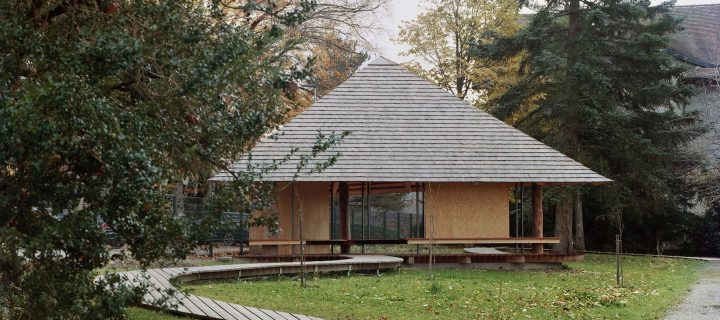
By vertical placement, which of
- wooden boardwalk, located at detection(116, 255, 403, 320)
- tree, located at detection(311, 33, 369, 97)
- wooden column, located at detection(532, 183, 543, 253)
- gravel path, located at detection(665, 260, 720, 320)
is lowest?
gravel path, located at detection(665, 260, 720, 320)

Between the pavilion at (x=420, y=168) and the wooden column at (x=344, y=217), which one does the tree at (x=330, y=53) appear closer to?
the pavilion at (x=420, y=168)

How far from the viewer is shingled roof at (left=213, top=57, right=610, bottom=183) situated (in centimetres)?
2305

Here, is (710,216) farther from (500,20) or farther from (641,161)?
(500,20)

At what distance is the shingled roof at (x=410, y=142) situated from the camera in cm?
2305

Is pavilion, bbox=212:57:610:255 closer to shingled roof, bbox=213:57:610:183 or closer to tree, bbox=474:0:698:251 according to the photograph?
shingled roof, bbox=213:57:610:183

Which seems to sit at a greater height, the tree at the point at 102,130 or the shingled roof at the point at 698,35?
the shingled roof at the point at 698,35

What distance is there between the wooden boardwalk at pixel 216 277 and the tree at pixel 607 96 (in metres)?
11.6

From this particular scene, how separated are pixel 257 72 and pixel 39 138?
2.73 meters

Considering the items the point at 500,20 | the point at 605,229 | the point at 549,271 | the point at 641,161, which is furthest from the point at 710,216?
the point at 549,271

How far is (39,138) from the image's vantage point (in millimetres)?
6270

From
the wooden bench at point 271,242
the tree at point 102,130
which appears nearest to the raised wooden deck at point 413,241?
the wooden bench at point 271,242

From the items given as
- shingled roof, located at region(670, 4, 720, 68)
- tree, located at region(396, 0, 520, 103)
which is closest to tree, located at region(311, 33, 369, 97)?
tree, located at region(396, 0, 520, 103)

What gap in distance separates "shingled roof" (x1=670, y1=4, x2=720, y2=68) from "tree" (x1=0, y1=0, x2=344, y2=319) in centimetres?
4116

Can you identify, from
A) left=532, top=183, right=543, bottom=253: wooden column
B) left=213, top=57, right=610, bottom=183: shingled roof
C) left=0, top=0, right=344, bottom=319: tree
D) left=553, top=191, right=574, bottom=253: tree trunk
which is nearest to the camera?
left=0, top=0, right=344, bottom=319: tree
